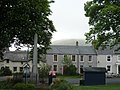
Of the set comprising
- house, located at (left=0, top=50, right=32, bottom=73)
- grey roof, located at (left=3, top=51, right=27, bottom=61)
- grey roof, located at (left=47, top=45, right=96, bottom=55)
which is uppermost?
grey roof, located at (left=47, top=45, right=96, bottom=55)

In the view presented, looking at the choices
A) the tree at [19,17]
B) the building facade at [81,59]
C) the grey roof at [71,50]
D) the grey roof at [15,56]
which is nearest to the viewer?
the tree at [19,17]

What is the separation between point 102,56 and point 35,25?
62556 mm

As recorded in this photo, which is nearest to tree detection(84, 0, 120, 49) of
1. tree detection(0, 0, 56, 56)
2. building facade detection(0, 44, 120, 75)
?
tree detection(0, 0, 56, 56)

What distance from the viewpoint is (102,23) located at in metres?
45.5

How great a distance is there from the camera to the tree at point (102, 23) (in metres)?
44.9

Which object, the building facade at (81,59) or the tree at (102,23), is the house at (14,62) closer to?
the building facade at (81,59)

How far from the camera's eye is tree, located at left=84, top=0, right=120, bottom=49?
44.9m

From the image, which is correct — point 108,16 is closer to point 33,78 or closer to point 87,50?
point 33,78

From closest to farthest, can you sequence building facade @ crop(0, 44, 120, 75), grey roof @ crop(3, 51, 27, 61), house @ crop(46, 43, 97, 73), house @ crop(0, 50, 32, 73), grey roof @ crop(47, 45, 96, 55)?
1. building facade @ crop(0, 44, 120, 75)
2. house @ crop(46, 43, 97, 73)
3. grey roof @ crop(47, 45, 96, 55)
4. house @ crop(0, 50, 32, 73)
5. grey roof @ crop(3, 51, 27, 61)

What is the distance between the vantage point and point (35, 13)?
37.5 meters

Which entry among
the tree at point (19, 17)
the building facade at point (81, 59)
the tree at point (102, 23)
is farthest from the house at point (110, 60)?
the tree at point (19, 17)

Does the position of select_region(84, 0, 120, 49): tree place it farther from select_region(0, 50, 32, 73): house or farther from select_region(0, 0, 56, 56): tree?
select_region(0, 50, 32, 73): house

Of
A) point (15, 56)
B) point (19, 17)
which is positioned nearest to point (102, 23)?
point (19, 17)

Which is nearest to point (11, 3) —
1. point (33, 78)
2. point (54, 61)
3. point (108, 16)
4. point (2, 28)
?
point (2, 28)
